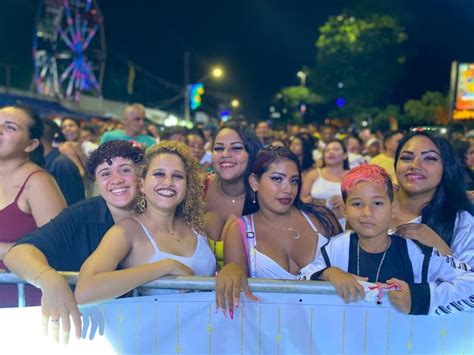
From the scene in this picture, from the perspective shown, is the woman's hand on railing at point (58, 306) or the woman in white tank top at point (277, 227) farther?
the woman in white tank top at point (277, 227)

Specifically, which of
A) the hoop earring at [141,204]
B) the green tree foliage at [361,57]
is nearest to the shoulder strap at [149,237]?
the hoop earring at [141,204]

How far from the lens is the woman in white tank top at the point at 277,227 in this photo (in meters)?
2.73

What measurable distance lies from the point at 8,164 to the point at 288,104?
1852 inches

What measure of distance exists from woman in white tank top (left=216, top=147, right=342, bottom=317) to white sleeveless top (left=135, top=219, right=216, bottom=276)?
0.52 ft

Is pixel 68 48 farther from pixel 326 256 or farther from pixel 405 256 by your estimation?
pixel 405 256

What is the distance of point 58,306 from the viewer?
82.7 inches

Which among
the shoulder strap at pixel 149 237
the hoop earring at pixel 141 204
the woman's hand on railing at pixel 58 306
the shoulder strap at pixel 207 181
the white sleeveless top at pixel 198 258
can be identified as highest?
the shoulder strap at pixel 207 181

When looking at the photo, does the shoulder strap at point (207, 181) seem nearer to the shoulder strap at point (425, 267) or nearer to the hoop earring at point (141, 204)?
the hoop earring at point (141, 204)

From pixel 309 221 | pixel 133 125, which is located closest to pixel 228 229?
pixel 309 221

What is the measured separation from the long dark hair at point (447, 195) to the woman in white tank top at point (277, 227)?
2.01ft

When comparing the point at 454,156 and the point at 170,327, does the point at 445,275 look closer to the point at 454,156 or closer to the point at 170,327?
the point at 454,156

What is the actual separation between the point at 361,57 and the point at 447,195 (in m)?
29.3

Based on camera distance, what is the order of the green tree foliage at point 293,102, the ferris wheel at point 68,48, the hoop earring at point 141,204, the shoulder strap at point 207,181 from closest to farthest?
the hoop earring at point 141,204 < the shoulder strap at point 207,181 < the ferris wheel at point 68,48 < the green tree foliage at point 293,102

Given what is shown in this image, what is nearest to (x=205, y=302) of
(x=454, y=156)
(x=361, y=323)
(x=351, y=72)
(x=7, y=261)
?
(x=361, y=323)
